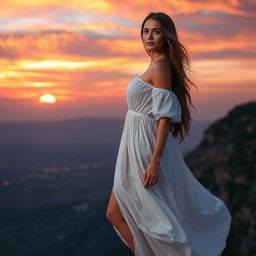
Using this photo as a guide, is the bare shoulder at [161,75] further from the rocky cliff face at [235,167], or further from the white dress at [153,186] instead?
the rocky cliff face at [235,167]

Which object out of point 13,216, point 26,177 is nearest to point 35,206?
point 13,216

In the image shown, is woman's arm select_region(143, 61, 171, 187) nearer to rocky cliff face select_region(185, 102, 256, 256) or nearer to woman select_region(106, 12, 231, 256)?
woman select_region(106, 12, 231, 256)

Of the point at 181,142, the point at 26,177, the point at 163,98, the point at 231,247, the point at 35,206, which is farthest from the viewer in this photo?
the point at 26,177

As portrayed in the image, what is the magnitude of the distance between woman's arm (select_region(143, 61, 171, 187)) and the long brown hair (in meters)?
0.13

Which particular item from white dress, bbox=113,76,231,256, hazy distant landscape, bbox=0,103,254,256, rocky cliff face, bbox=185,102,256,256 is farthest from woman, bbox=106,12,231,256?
hazy distant landscape, bbox=0,103,254,256

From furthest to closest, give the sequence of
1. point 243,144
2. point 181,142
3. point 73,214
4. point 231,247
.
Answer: point 73,214
point 243,144
point 231,247
point 181,142

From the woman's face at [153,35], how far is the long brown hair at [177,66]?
36mm

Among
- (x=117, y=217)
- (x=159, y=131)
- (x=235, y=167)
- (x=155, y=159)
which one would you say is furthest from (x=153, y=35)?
(x=235, y=167)

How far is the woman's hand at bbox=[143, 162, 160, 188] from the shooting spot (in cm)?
491

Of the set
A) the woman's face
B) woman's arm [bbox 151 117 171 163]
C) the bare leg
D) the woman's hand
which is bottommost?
the bare leg

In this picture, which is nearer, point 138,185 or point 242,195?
point 138,185

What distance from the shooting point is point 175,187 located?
5.16 meters

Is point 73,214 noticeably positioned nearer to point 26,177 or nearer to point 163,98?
point 26,177

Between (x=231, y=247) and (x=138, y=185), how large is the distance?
Result: 36554 millimetres
